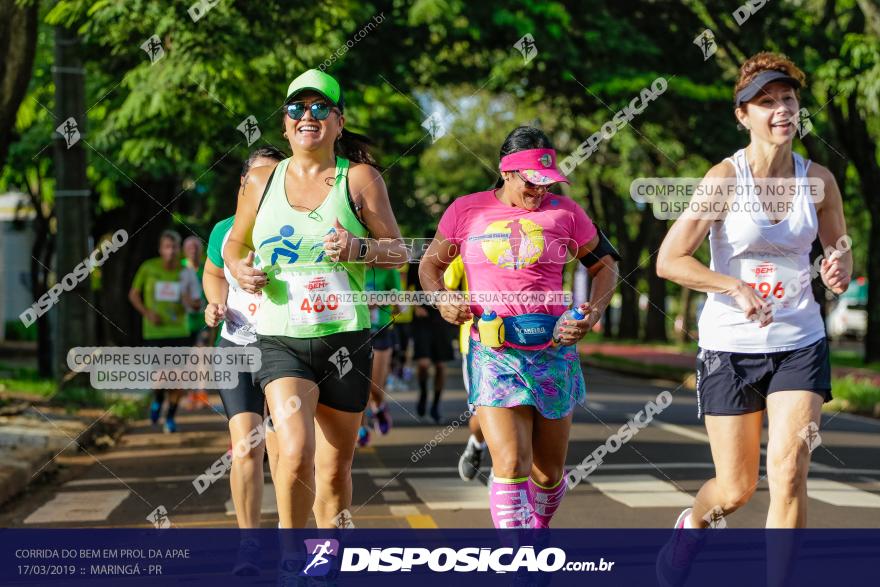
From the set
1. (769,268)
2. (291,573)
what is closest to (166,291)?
(291,573)

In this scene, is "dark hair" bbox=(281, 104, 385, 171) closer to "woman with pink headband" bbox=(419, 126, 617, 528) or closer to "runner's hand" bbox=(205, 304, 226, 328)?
"woman with pink headband" bbox=(419, 126, 617, 528)

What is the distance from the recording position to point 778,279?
18.1 feet

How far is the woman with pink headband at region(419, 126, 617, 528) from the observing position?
5.91 metres

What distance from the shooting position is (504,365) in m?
5.96

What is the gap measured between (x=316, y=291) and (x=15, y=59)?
8.41 m

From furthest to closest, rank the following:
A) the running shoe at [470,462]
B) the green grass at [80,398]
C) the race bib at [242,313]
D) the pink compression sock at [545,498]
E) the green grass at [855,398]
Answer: the green grass at [855,398]
the green grass at [80,398]
the running shoe at [470,462]
the race bib at [242,313]
the pink compression sock at [545,498]

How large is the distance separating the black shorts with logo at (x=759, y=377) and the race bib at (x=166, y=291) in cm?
916

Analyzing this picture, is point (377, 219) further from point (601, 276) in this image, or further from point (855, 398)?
point (855, 398)

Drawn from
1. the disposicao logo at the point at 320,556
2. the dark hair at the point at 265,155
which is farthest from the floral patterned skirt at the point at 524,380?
the dark hair at the point at 265,155

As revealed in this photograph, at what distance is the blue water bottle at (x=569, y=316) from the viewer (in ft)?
19.2

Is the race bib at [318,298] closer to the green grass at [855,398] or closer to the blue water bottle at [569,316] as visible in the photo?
the blue water bottle at [569,316]

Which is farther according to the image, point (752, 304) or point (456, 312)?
point (456, 312)

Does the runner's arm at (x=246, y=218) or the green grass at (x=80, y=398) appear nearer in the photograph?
the runner's arm at (x=246, y=218)

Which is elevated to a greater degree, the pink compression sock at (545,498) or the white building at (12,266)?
the white building at (12,266)
